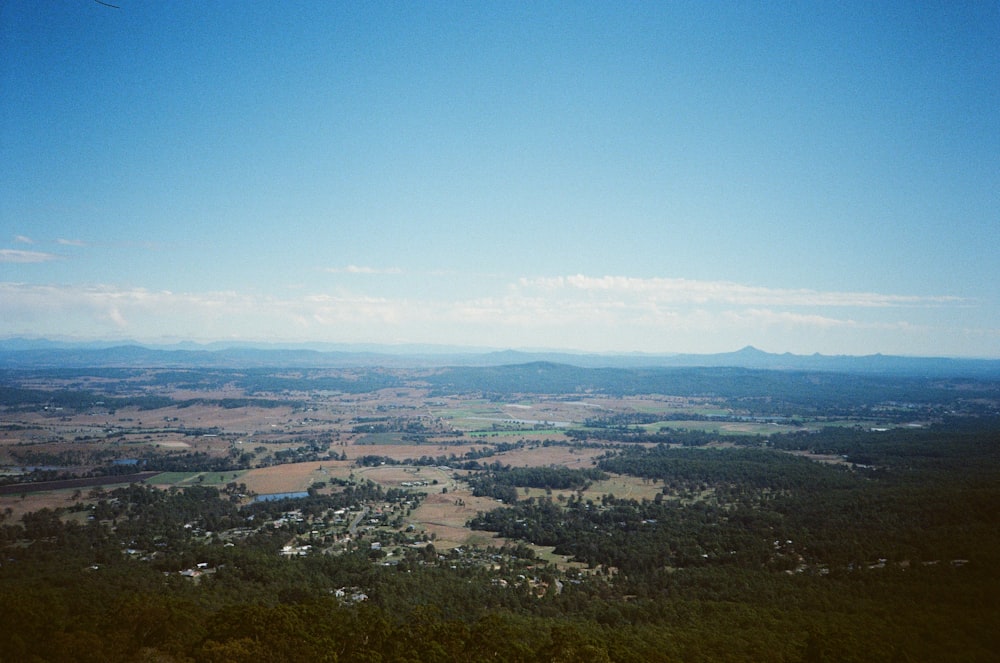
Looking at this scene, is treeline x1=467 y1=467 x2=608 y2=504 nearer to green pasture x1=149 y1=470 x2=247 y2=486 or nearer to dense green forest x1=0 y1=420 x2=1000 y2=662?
dense green forest x1=0 y1=420 x2=1000 y2=662

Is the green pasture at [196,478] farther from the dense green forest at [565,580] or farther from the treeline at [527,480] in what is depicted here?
the treeline at [527,480]

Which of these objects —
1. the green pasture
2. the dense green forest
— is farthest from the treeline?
the green pasture

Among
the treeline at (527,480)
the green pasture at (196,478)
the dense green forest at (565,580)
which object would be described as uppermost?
the dense green forest at (565,580)

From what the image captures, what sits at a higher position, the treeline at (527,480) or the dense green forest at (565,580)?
the dense green forest at (565,580)

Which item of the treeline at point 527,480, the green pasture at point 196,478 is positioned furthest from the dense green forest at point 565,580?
the treeline at point 527,480

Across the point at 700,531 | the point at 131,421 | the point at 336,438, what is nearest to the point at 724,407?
the point at 336,438

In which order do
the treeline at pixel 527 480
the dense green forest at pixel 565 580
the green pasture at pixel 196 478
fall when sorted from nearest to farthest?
the dense green forest at pixel 565 580 < the treeline at pixel 527 480 < the green pasture at pixel 196 478

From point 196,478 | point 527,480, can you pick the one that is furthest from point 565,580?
point 196,478

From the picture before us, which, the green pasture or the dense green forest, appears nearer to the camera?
the dense green forest

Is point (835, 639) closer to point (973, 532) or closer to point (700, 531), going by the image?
point (973, 532)

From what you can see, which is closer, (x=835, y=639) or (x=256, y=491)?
(x=835, y=639)

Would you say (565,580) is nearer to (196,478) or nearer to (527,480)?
(527,480)
